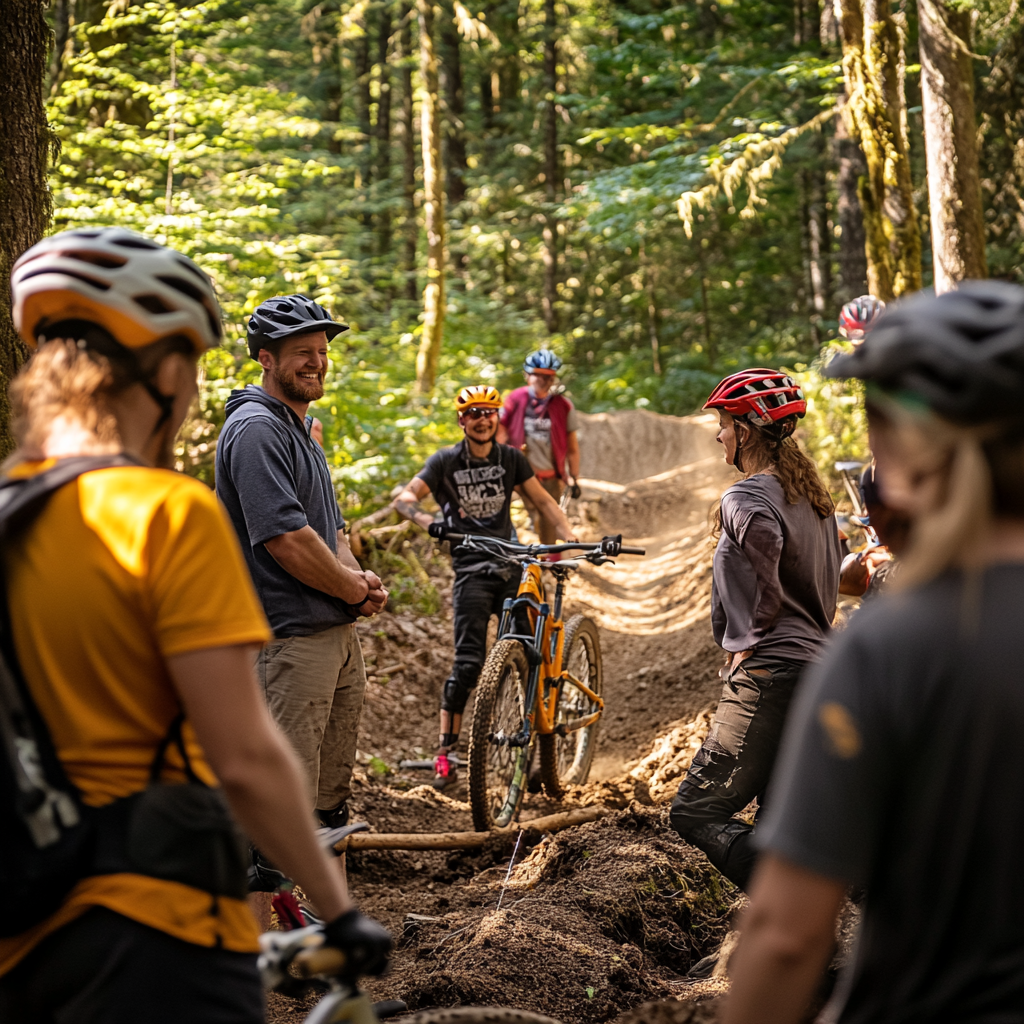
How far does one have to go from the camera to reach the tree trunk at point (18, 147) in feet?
15.2

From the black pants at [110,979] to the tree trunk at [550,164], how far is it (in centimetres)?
2709


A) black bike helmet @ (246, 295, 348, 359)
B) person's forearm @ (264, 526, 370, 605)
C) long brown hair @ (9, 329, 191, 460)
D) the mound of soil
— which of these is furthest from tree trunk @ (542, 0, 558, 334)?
long brown hair @ (9, 329, 191, 460)

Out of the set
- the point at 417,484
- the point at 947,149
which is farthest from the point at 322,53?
the point at 417,484

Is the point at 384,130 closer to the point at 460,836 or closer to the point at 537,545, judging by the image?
the point at 537,545

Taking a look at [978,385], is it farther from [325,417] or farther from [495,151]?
[495,151]

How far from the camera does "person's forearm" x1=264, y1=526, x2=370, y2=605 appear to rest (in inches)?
166

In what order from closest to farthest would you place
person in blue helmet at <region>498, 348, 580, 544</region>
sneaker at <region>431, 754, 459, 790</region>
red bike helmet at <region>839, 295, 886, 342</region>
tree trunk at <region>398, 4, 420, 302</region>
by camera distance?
sneaker at <region>431, 754, 459, 790</region> < red bike helmet at <region>839, 295, 886, 342</region> < person in blue helmet at <region>498, 348, 580, 544</region> < tree trunk at <region>398, 4, 420, 302</region>

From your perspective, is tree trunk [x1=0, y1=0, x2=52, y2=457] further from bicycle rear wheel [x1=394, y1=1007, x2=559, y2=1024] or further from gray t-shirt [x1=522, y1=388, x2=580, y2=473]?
gray t-shirt [x1=522, y1=388, x2=580, y2=473]

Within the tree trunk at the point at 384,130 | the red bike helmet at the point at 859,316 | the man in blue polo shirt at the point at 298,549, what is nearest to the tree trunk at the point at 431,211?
the tree trunk at the point at 384,130

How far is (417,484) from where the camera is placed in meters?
7.98

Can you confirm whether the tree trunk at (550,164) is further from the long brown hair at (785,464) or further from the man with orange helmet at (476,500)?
the long brown hair at (785,464)

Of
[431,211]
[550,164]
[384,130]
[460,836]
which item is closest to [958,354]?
[460,836]

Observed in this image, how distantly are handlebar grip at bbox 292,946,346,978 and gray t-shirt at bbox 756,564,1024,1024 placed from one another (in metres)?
0.86

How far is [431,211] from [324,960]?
19810 mm
